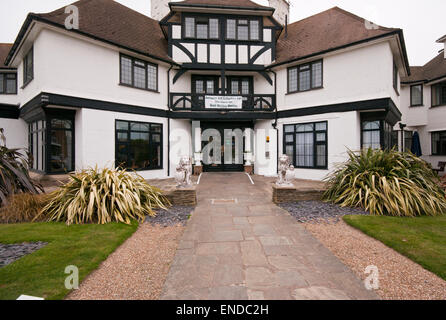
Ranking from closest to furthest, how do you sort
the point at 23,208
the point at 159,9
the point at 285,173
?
1. the point at 23,208
2. the point at 285,173
3. the point at 159,9

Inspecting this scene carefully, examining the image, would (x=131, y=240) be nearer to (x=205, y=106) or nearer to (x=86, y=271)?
(x=86, y=271)

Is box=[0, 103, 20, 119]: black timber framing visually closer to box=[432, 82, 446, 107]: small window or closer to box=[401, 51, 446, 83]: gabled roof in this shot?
box=[401, 51, 446, 83]: gabled roof

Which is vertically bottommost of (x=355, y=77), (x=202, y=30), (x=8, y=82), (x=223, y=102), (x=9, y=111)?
(x=9, y=111)

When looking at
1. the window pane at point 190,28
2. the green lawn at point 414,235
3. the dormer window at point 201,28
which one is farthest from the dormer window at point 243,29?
the green lawn at point 414,235

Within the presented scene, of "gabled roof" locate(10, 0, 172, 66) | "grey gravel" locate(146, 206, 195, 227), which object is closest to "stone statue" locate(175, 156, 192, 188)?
"grey gravel" locate(146, 206, 195, 227)

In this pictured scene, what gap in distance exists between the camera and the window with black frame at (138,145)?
10898 millimetres

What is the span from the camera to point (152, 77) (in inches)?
477

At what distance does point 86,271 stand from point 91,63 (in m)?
9.35

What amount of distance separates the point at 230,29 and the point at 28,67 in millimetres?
10073

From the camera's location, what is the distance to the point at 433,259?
3691 millimetres

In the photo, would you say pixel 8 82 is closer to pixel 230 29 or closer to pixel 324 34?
pixel 230 29

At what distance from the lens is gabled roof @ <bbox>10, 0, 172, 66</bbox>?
9.50 meters

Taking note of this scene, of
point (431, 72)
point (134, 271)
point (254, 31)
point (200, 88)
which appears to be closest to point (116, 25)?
point (200, 88)

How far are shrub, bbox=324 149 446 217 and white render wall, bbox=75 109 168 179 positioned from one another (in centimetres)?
900
